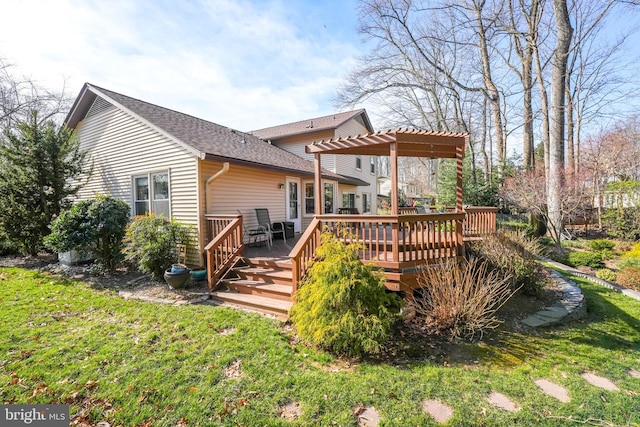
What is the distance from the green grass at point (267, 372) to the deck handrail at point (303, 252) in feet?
3.01

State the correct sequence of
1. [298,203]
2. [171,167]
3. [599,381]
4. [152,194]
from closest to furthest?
[599,381] → [171,167] → [152,194] → [298,203]

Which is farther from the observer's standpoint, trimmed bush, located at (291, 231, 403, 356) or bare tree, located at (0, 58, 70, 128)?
bare tree, located at (0, 58, 70, 128)

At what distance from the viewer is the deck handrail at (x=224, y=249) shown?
6137mm

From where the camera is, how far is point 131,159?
8680 mm

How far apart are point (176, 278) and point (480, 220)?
8.13 m

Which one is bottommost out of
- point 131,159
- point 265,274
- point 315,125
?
point 265,274

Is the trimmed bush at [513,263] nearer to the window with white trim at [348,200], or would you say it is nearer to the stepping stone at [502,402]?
the stepping stone at [502,402]

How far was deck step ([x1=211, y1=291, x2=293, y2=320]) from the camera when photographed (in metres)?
5.00

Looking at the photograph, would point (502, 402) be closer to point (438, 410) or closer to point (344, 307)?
point (438, 410)

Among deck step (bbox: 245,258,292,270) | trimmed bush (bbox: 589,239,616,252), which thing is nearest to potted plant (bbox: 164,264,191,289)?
deck step (bbox: 245,258,292,270)

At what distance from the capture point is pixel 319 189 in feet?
19.3

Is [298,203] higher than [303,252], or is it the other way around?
[298,203]

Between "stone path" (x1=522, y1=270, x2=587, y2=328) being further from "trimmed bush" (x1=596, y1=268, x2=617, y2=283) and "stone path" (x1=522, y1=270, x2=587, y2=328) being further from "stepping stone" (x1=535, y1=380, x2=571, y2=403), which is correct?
"trimmed bush" (x1=596, y1=268, x2=617, y2=283)

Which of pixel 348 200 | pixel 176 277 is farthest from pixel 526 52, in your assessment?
pixel 176 277
